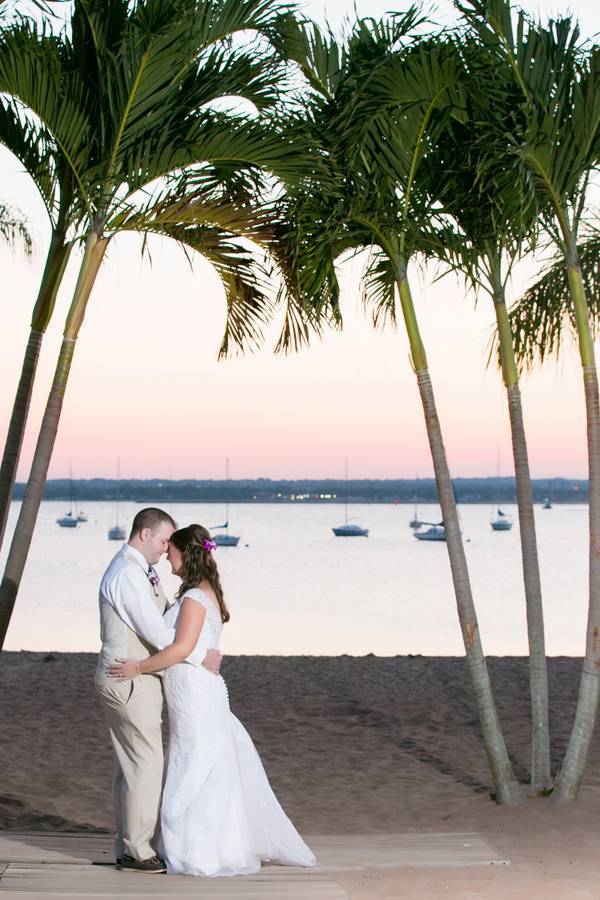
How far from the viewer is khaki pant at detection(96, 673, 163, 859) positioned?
18.9 feet

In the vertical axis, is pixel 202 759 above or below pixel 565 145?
below

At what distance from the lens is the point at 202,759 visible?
5.90m

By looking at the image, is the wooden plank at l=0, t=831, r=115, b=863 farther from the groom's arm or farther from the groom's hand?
the groom's arm

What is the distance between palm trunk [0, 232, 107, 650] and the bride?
2.15 meters

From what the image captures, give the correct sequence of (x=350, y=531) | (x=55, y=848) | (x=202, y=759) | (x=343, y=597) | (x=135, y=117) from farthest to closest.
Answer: (x=350, y=531)
(x=343, y=597)
(x=135, y=117)
(x=55, y=848)
(x=202, y=759)

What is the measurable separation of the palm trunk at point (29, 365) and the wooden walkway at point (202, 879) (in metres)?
2.40

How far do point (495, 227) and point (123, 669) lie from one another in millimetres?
3994

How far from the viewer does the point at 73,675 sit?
14758 millimetres

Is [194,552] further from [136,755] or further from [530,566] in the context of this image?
[530,566]

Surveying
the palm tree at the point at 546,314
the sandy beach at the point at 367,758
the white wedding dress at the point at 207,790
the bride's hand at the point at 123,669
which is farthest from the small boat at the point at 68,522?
the bride's hand at the point at 123,669

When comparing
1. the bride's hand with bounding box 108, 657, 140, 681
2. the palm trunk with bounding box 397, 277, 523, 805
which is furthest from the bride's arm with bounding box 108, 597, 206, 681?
the palm trunk with bounding box 397, 277, 523, 805

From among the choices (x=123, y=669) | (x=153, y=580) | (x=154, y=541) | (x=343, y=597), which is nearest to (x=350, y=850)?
(x=123, y=669)

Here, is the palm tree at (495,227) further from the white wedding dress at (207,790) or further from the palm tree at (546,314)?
the white wedding dress at (207,790)

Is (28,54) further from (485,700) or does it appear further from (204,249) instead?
(485,700)
